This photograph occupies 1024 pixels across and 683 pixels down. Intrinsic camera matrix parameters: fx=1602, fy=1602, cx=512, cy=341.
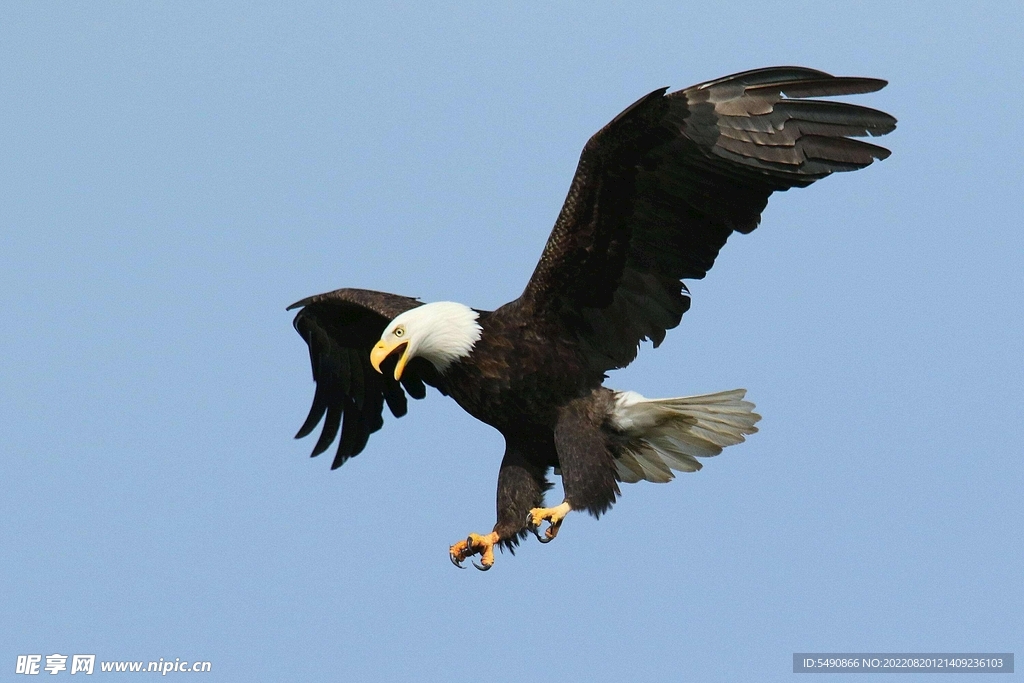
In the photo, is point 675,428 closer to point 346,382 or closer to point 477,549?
point 477,549

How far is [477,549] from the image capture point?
8.07 metres

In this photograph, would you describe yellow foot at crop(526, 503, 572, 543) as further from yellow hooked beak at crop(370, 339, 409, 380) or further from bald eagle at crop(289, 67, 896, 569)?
yellow hooked beak at crop(370, 339, 409, 380)

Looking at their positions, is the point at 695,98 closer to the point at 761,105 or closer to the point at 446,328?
the point at 761,105

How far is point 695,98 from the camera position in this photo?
7352 mm

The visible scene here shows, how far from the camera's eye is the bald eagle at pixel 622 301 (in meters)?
7.32

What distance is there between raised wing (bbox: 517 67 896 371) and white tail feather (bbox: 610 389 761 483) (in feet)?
0.90

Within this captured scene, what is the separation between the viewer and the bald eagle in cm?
732

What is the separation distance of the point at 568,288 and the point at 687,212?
71cm

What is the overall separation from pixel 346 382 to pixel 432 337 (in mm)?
1616

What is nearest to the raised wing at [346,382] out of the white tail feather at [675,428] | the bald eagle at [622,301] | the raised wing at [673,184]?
the bald eagle at [622,301]

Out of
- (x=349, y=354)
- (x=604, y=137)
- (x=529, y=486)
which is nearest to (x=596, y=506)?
(x=529, y=486)

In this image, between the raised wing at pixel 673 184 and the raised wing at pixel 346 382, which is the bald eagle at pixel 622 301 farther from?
the raised wing at pixel 346 382

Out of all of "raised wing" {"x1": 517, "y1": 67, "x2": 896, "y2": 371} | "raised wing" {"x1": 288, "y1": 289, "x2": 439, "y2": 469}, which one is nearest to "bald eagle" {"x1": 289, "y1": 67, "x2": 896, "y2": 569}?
"raised wing" {"x1": 517, "y1": 67, "x2": 896, "y2": 371}

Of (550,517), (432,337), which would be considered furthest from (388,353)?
(550,517)
